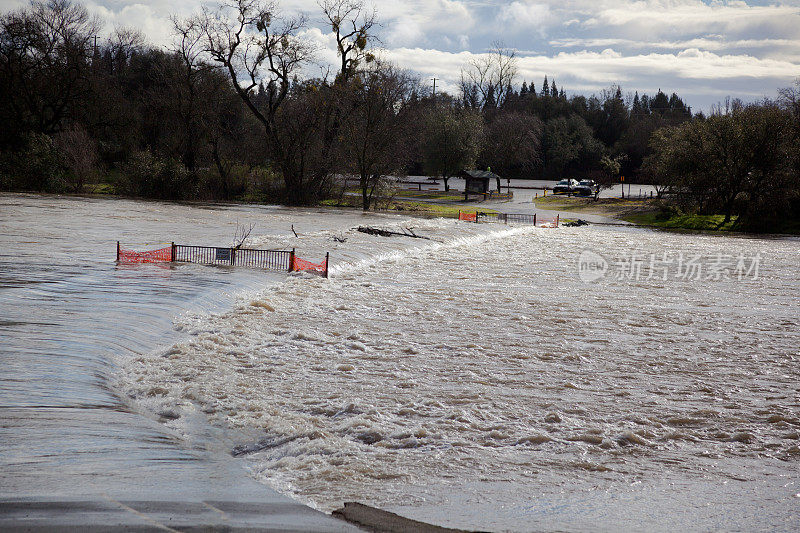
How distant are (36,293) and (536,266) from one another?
51.1 feet

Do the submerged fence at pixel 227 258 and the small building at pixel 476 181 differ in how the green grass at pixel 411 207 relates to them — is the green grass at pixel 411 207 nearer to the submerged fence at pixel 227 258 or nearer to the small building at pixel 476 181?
the small building at pixel 476 181

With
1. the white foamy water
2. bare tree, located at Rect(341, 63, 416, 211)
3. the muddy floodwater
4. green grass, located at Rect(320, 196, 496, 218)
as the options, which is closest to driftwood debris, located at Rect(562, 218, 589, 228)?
green grass, located at Rect(320, 196, 496, 218)

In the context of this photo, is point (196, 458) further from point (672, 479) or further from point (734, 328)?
point (734, 328)

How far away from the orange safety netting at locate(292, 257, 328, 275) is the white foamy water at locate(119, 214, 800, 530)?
752 mm

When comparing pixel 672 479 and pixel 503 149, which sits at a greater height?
pixel 503 149

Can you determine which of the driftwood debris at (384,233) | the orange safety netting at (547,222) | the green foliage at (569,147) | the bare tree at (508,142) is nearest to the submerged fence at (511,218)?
the orange safety netting at (547,222)

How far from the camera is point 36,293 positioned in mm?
13195

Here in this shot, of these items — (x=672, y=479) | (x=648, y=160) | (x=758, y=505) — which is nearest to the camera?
(x=758, y=505)

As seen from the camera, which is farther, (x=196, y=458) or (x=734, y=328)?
(x=734, y=328)

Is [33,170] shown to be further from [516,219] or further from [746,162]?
[746,162]

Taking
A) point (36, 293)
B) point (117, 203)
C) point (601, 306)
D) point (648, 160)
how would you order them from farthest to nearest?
point (648, 160)
point (117, 203)
point (601, 306)
point (36, 293)

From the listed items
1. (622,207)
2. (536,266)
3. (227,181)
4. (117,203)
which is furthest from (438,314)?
(622,207)

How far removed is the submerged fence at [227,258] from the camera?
18156mm

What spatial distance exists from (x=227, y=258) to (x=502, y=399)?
12.0 metres
